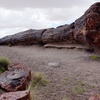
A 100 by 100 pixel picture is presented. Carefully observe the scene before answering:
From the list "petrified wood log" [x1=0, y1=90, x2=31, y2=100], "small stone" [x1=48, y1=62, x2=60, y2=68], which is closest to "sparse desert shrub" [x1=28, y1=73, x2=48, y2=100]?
"petrified wood log" [x1=0, y1=90, x2=31, y2=100]

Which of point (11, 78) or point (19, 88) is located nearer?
point (19, 88)

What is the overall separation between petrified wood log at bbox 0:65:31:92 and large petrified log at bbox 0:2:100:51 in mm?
3267

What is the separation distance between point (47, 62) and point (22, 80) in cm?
239

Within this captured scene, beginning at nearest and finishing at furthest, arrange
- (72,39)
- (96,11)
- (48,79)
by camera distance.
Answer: (48,79)
(96,11)
(72,39)

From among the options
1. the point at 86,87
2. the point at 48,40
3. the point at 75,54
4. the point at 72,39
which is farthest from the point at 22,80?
the point at 48,40

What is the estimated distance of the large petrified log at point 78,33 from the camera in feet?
27.4

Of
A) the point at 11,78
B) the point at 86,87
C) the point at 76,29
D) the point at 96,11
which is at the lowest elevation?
the point at 86,87

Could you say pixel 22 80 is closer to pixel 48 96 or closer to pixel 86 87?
pixel 48 96

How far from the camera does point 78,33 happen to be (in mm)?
8758

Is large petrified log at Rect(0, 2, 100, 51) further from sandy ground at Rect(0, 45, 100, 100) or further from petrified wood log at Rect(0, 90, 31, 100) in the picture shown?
petrified wood log at Rect(0, 90, 31, 100)

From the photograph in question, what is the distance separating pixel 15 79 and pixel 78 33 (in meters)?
3.92

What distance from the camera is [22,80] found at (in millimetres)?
5426

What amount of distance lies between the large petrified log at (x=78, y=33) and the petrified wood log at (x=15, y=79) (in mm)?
3267

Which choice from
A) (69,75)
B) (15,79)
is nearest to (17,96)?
(15,79)
